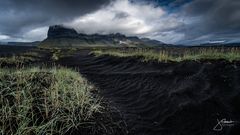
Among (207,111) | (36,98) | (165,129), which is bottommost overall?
(165,129)

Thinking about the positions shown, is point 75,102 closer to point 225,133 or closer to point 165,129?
point 165,129

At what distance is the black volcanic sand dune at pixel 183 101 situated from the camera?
4.20 meters

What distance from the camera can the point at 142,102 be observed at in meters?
5.84

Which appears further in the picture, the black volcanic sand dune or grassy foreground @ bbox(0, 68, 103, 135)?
the black volcanic sand dune

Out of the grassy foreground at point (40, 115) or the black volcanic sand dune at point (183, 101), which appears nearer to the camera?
the grassy foreground at point (40, 115)

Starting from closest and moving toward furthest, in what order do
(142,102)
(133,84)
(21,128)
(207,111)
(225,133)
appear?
(21,128)
(225,133)
(207,111)
(142,102)
(133,84)

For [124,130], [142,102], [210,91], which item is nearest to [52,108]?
[124,130]

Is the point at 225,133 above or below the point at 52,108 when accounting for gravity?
below

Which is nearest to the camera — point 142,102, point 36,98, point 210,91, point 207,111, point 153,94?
point 36,98

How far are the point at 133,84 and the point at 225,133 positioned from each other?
449 centimetres

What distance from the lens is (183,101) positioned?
16.7 feet

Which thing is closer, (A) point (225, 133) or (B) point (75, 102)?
(A) point (225, 133)

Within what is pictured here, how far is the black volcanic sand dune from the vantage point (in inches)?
165

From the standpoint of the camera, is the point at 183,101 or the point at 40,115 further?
the point at 183,101
